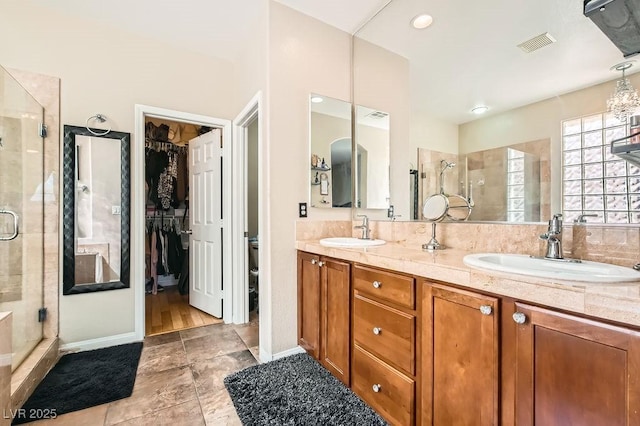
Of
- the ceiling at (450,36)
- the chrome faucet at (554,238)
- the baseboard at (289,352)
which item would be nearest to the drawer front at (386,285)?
the chrome faucet at (554,238)

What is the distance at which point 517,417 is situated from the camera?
84 centimetres

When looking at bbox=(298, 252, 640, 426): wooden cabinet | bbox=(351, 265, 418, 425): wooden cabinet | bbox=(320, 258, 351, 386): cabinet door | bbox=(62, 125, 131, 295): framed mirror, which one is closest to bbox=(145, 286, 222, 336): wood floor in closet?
bbox=(62, 125, 131, 295): framed mirror

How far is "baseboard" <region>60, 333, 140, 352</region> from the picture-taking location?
2.20m

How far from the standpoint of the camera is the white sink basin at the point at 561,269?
79 centimetres

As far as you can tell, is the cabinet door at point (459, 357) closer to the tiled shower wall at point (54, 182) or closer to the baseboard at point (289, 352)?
the baseboard at point (289, 352)

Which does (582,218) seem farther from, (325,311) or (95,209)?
(95,209)

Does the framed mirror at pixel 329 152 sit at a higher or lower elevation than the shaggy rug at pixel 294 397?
higher

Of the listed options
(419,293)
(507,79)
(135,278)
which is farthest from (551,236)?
(135,278)

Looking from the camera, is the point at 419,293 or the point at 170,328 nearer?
the point at 419,293

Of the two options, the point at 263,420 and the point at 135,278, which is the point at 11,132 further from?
the point at 263,420

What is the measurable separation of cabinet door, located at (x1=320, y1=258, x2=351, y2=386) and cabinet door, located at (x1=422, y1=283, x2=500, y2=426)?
21.8 inches

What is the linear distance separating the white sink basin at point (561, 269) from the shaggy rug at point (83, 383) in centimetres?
218

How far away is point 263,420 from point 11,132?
250 cm

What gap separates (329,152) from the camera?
7.47ft
